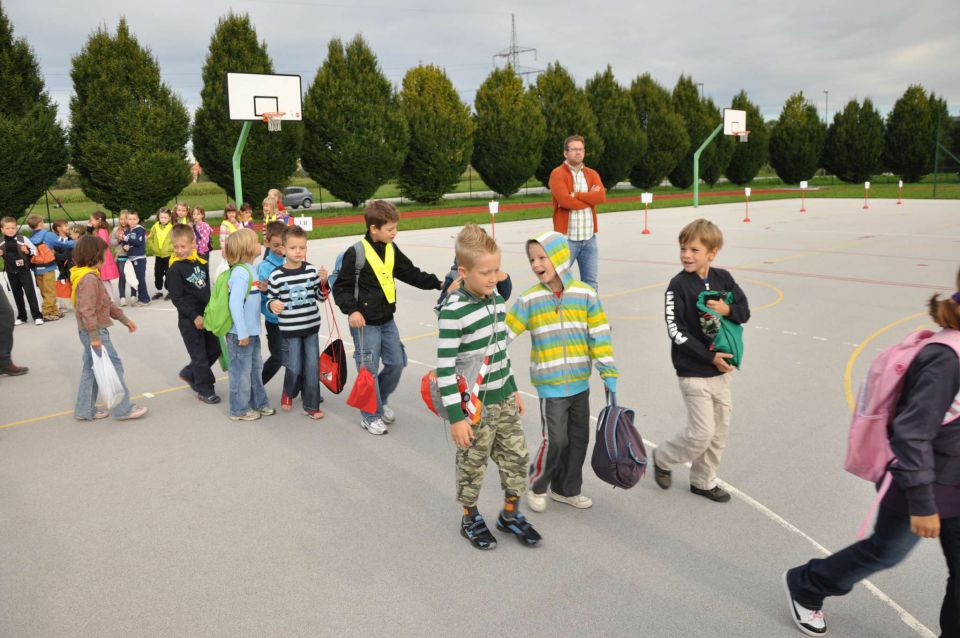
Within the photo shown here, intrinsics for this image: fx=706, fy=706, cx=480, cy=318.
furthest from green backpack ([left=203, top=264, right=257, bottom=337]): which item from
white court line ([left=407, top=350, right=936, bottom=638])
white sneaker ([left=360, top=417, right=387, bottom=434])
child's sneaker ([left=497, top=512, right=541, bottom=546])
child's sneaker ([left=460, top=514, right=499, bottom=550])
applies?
white court line ([left=407, top=350, right=936, bottom=638])

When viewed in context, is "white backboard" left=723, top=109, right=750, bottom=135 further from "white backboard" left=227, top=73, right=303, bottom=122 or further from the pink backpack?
the pink backpack

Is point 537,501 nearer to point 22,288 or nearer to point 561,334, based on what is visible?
point 561,334

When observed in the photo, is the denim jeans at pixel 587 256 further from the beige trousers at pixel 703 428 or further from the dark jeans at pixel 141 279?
the dark jeans at pixel 141 279

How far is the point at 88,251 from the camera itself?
5.97 m

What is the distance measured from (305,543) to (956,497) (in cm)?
316

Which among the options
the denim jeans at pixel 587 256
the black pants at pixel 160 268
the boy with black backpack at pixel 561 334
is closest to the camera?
the boy with black backpack at pixel 561 334

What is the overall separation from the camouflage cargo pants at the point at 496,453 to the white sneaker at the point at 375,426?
6.24 feet

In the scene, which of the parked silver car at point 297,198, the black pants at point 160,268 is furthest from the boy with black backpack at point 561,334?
the parked silver car at point 297,198

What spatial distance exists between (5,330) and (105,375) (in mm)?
2689

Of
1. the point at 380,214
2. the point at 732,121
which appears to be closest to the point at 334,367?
the point at 380,214

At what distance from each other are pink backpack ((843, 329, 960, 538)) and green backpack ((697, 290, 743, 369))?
4.72ft

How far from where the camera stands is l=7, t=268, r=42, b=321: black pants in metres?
10.4

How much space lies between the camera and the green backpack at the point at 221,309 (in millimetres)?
5965

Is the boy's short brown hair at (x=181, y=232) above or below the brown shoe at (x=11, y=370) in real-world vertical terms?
above
